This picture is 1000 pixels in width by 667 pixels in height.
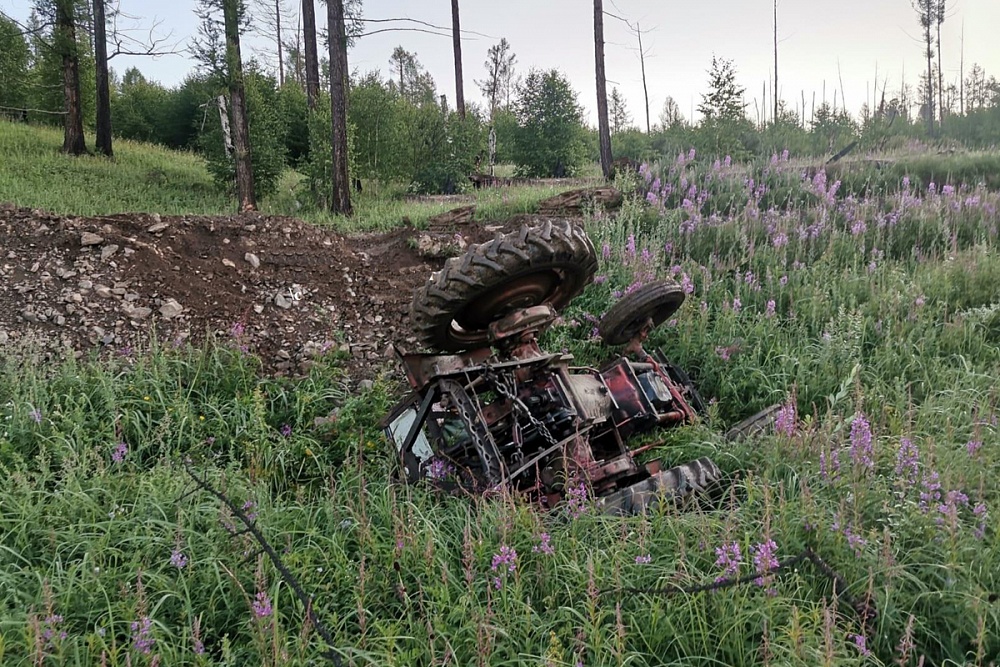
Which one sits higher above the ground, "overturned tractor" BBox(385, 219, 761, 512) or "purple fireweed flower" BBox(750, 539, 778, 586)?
"overturned tractor" BBox(385, 219, 761, 512)

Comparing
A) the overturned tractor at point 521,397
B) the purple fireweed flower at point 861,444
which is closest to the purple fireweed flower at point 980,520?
the purple fireweed flower at point 861,444

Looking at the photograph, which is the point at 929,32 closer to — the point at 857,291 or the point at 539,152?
the point at 539,152

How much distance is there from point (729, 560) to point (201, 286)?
5410mm

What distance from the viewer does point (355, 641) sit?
2.55m

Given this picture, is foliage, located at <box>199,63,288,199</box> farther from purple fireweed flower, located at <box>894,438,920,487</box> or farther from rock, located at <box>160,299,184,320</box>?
purple fireweed flower, located at <box>894,438,920,487</box>

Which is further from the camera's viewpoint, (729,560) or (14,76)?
(14,76)

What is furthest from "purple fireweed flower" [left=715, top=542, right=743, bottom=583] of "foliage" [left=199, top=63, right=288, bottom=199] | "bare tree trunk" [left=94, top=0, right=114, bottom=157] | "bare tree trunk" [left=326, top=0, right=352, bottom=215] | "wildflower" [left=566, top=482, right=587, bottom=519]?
"bare tree trunk" [left=94, top=0, right=114, bottom=157]

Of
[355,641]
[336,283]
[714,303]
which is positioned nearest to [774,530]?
[355,641]

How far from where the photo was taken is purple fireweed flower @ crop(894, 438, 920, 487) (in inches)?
120

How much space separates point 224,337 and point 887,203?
7.98 m

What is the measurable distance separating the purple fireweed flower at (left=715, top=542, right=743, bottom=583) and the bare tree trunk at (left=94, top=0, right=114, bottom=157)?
19897 mm

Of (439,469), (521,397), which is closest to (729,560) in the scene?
(521,397)

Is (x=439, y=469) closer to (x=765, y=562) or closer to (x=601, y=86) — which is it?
(x=765, y=562)

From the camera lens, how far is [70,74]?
16.9 meters
